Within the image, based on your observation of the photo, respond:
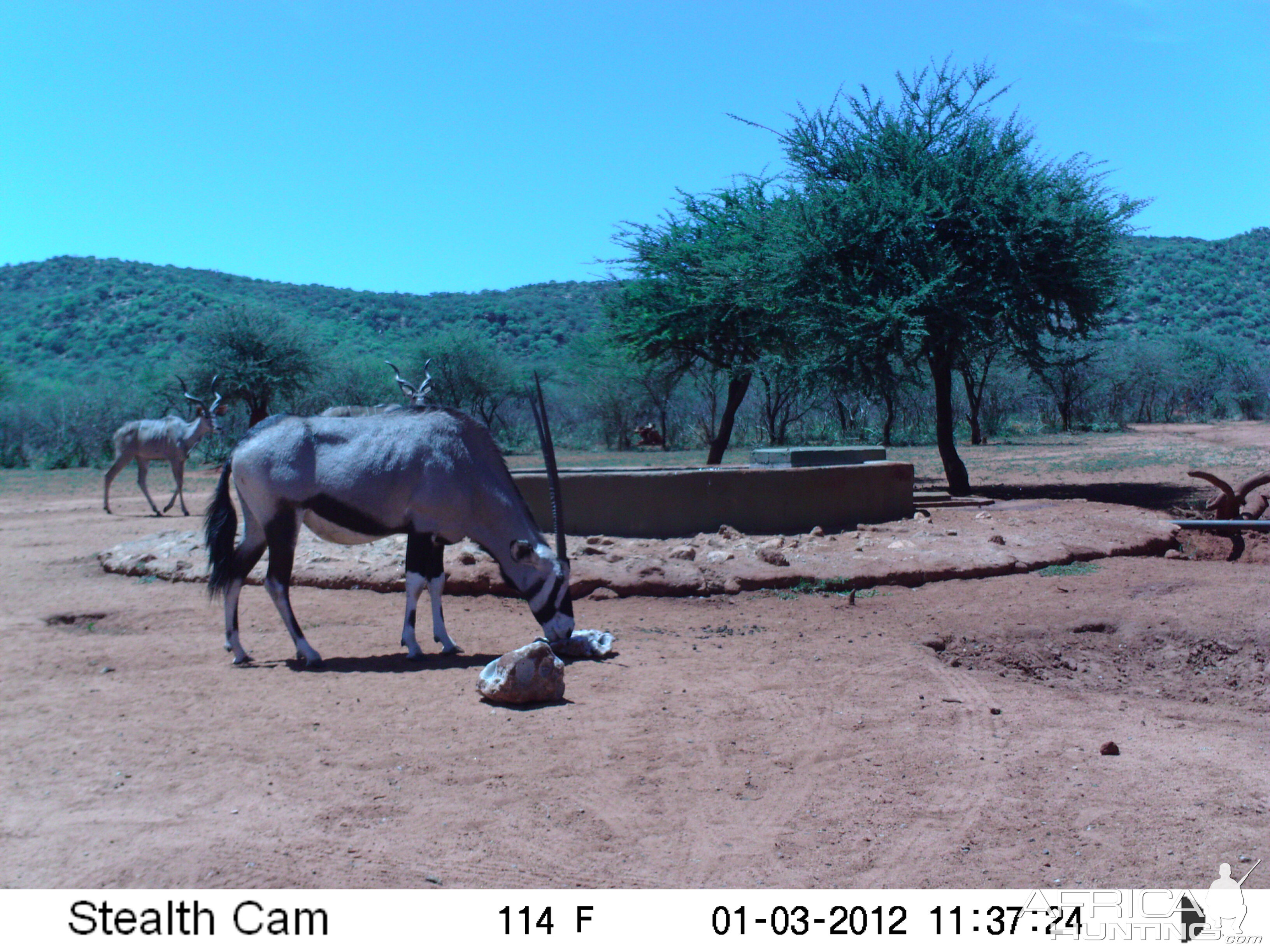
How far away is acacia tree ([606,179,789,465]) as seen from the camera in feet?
58.9

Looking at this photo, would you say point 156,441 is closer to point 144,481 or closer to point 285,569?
point 144,481

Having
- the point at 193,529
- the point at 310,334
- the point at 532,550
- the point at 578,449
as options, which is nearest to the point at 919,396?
the point at 578,449

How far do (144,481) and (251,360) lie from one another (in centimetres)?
1334

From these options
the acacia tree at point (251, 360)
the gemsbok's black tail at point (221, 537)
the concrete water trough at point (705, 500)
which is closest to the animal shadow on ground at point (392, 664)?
the gemsbok's black tail at point (221, 537)

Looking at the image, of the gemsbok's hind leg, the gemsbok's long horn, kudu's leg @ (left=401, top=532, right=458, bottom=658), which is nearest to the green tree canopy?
kudu's leg @ (left=401, top=532, right=458, bottom=658)

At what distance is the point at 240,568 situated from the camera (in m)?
6.72

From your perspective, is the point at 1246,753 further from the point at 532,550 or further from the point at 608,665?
the point at 532,550

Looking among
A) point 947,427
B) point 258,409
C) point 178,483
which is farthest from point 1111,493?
point 258,409

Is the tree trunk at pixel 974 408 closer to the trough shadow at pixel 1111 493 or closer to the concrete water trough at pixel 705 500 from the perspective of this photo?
the trough shadow at pixel 1111 493

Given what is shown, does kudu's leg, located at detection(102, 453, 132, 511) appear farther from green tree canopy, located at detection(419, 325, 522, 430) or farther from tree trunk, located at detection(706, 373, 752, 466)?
green tree canopy, located at detection(419, 325, 522, 430)

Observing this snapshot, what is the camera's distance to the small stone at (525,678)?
17.8ft

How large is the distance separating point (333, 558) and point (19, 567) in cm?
371

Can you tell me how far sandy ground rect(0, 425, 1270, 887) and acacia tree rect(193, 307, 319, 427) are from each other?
22.4m

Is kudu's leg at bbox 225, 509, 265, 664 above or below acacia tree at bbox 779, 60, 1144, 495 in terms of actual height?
below
